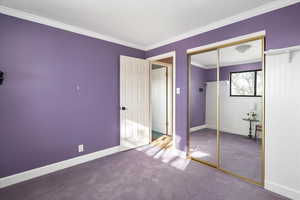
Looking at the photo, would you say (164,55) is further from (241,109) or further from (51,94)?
(51,94)

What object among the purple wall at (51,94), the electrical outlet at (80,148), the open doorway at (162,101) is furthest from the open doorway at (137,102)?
the electrical outlet at (80,148)

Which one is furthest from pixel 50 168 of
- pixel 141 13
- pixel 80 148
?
pixel 141 13

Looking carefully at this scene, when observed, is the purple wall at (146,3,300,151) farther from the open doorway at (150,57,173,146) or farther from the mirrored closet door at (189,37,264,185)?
the open doorway at (150,57,173,146)

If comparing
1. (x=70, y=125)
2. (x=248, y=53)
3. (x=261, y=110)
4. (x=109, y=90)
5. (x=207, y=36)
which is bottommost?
(x=70, y=125)

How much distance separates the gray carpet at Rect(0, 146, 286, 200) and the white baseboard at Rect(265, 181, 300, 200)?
75 mm

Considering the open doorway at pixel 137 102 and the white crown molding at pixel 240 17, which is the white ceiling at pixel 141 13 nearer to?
the white crown molding at pixel 240 17

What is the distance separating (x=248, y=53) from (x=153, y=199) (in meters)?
2.58

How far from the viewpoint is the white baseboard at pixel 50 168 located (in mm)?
2086

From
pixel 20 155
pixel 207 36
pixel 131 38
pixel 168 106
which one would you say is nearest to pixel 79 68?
pixel 131 38

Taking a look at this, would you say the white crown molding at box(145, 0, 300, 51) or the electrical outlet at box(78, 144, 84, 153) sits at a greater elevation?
the white crown molding at box(145, 0, 300, 51)

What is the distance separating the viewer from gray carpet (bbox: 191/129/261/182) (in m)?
2.38

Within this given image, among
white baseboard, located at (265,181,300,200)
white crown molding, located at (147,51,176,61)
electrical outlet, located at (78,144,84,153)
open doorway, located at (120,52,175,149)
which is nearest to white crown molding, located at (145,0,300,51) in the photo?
white crown molding, located at (147,51,176,61)

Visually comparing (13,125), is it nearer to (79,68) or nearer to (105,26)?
(79,68)

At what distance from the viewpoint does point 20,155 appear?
2170mm
